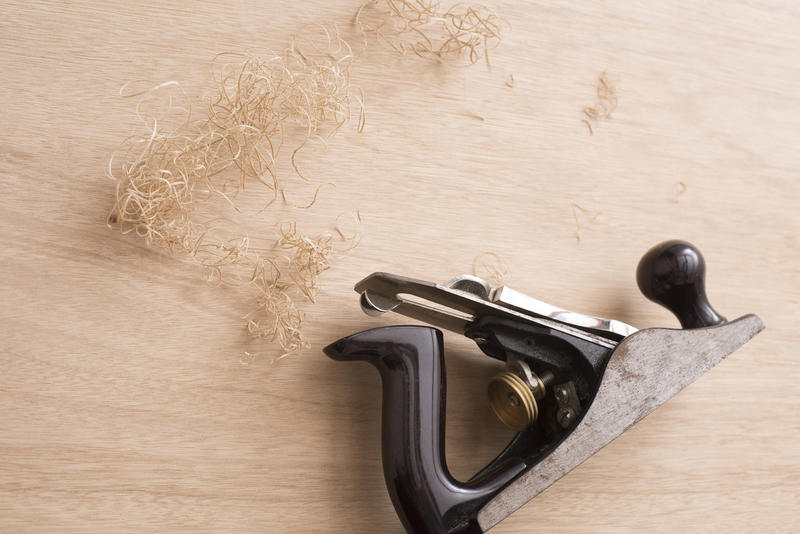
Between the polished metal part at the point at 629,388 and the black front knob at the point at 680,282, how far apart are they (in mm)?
35

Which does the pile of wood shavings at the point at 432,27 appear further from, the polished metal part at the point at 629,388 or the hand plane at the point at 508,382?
the polished metal part at the point at 629,388

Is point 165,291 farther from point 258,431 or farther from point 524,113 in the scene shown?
point 524,113

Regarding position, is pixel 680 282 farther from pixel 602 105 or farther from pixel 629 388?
pixel 602 105

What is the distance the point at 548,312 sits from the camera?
0.89m

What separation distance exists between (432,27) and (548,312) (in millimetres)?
Answer: 488

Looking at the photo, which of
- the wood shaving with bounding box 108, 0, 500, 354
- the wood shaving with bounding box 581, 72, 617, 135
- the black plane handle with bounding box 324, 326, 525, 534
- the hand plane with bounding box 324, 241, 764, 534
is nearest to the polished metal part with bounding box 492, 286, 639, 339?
the hand plane with bounding box 324, 241, 764, 534

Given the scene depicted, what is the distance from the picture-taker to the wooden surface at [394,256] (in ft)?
2.79

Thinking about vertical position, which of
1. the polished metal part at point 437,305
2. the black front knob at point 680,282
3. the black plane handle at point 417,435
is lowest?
the black plane handle at point 417,435

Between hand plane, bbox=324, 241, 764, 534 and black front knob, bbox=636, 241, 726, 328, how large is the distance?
0.11 ft

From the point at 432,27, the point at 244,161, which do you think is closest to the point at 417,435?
the point at 244,161

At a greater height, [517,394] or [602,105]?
[602,105]

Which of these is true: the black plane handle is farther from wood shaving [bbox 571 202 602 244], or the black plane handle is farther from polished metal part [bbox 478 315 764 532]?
wood shaving [bbox 571 202 602 244]

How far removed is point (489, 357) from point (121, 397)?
1.71 feet

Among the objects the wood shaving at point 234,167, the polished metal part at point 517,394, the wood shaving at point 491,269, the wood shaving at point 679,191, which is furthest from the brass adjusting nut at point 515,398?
the wood shaving at point 679,191
